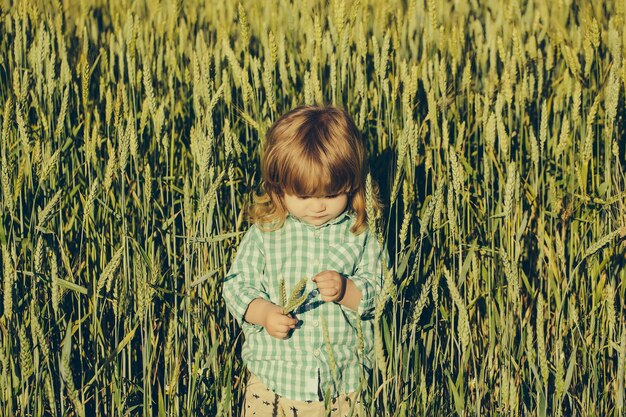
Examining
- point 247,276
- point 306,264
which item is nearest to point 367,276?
point 306,264

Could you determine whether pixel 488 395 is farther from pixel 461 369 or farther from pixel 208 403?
pixel 208 403

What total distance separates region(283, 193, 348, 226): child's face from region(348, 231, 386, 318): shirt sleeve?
0.11 metres

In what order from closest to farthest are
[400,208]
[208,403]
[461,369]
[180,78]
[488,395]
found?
[461,369] < [208,403] < [488,395] < [400,208] < [180,78]

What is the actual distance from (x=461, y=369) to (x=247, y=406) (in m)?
0.54

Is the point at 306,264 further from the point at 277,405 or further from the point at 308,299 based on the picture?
the point at 277,405

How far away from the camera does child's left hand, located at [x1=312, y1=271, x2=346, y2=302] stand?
5.66 ft

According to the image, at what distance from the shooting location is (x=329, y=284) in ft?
5.68

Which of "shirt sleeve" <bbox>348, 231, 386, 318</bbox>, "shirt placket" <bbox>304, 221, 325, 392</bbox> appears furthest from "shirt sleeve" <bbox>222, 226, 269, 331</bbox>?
"shirt sleeve" <bbox>348, 231, 386, 318</bbox>

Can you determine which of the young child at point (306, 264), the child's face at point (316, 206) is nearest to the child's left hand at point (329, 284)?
the young child at point (306, 264)

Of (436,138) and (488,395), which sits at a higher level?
(436,138)

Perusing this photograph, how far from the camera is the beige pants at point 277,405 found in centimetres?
191

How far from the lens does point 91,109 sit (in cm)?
262

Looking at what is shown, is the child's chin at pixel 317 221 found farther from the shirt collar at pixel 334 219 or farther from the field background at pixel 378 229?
the field background at pixel 378 229

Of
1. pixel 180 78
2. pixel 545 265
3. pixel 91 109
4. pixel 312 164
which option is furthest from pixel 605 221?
pixel 91 109
